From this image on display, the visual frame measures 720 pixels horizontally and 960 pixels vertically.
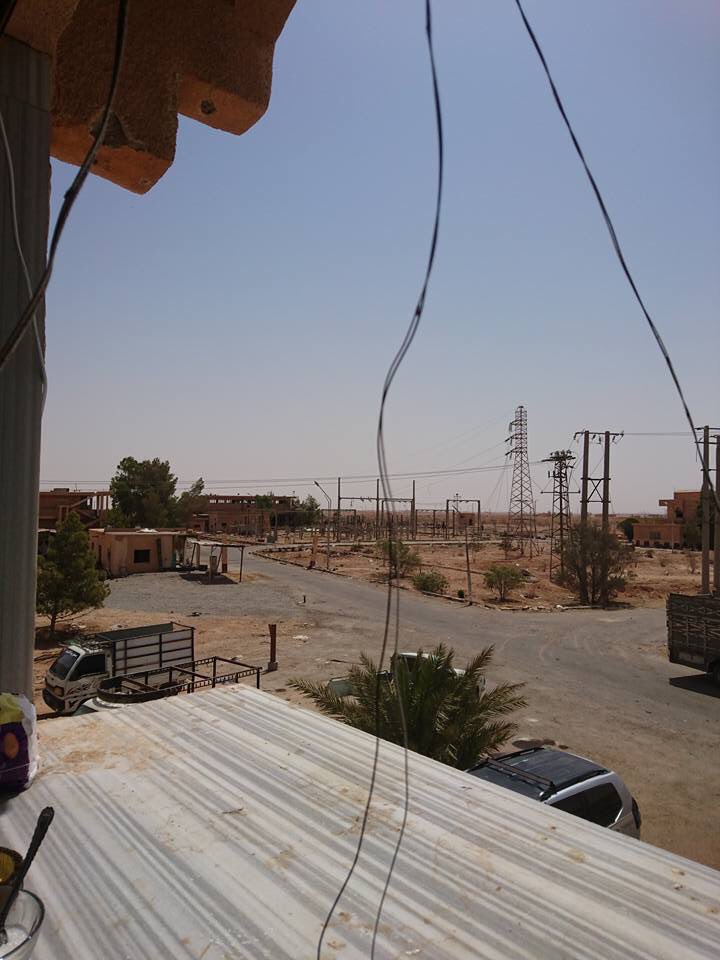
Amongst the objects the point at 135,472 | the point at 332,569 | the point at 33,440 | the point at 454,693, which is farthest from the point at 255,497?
the point at 33,440

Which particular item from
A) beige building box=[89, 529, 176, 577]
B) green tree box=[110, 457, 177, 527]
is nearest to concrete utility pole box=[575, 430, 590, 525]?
beige building box=[89, 529, 176, 577]

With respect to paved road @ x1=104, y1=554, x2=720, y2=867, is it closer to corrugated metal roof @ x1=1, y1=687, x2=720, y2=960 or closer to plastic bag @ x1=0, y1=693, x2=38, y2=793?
corrugated metal roof @ x1=1, y1=687, x2=720, y2=960

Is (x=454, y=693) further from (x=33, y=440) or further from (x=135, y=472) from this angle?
(x=135, y=472)

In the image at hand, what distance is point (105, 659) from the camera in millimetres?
12367

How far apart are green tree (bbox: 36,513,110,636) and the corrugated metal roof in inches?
685

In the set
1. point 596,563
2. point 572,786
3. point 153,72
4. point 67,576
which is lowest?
point 572,786

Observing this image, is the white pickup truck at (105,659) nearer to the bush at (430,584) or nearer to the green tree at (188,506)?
the bush at (430,584)

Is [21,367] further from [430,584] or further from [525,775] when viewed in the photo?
[430,584]

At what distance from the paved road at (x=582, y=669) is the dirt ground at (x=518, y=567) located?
333 cm

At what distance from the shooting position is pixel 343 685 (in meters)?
12.4

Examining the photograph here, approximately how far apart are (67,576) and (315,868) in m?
19.3

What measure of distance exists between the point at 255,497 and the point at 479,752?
7433 centimetres

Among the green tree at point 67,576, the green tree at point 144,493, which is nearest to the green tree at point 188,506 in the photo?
the green tree at point 144,493

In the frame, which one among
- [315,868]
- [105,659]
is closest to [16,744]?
[315,868]
